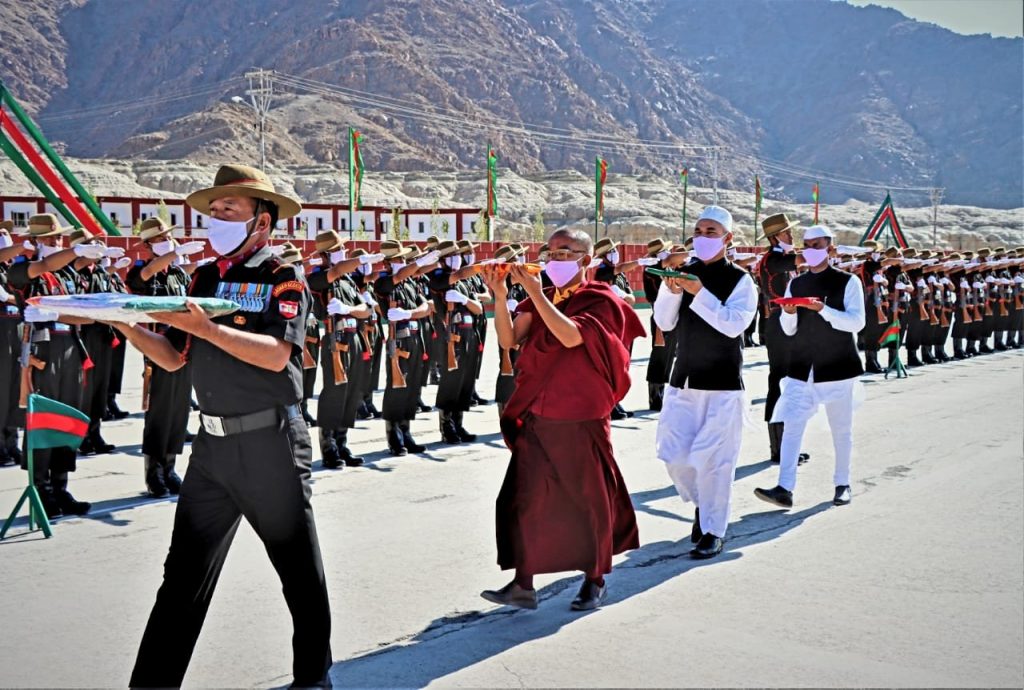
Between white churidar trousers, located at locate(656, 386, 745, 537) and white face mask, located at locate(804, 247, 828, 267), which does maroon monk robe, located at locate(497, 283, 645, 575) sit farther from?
white face mask, located at locate(804, 247, 828, 267)

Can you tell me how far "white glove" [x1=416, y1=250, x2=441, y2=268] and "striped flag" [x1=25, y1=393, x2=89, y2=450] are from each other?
4220 millimetres

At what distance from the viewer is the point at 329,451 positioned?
32.7 feet

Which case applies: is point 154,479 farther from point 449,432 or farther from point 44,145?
point 44,145

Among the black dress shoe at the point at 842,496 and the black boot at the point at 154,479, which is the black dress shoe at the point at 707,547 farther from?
the black boot at the point at 154,479

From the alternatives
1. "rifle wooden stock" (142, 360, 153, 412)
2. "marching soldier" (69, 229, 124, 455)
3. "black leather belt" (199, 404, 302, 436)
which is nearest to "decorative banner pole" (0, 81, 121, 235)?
"marching soldier" (69, 229, 124, 455)

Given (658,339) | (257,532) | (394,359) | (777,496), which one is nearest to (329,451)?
(394,359)

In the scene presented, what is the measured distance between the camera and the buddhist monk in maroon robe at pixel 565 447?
5.77 meters

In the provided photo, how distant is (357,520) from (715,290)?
2.99m

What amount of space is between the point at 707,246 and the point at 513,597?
2702 millimetres

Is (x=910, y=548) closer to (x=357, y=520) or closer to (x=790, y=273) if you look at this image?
(x=357, y=520)

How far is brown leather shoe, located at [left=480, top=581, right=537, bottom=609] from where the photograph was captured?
5789mm

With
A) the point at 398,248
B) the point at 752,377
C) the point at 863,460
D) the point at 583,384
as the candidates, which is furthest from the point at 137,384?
the point at 583,384

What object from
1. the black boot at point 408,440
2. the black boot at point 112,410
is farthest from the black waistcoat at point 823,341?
the black boot at point 112,410

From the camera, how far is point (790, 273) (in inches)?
530
